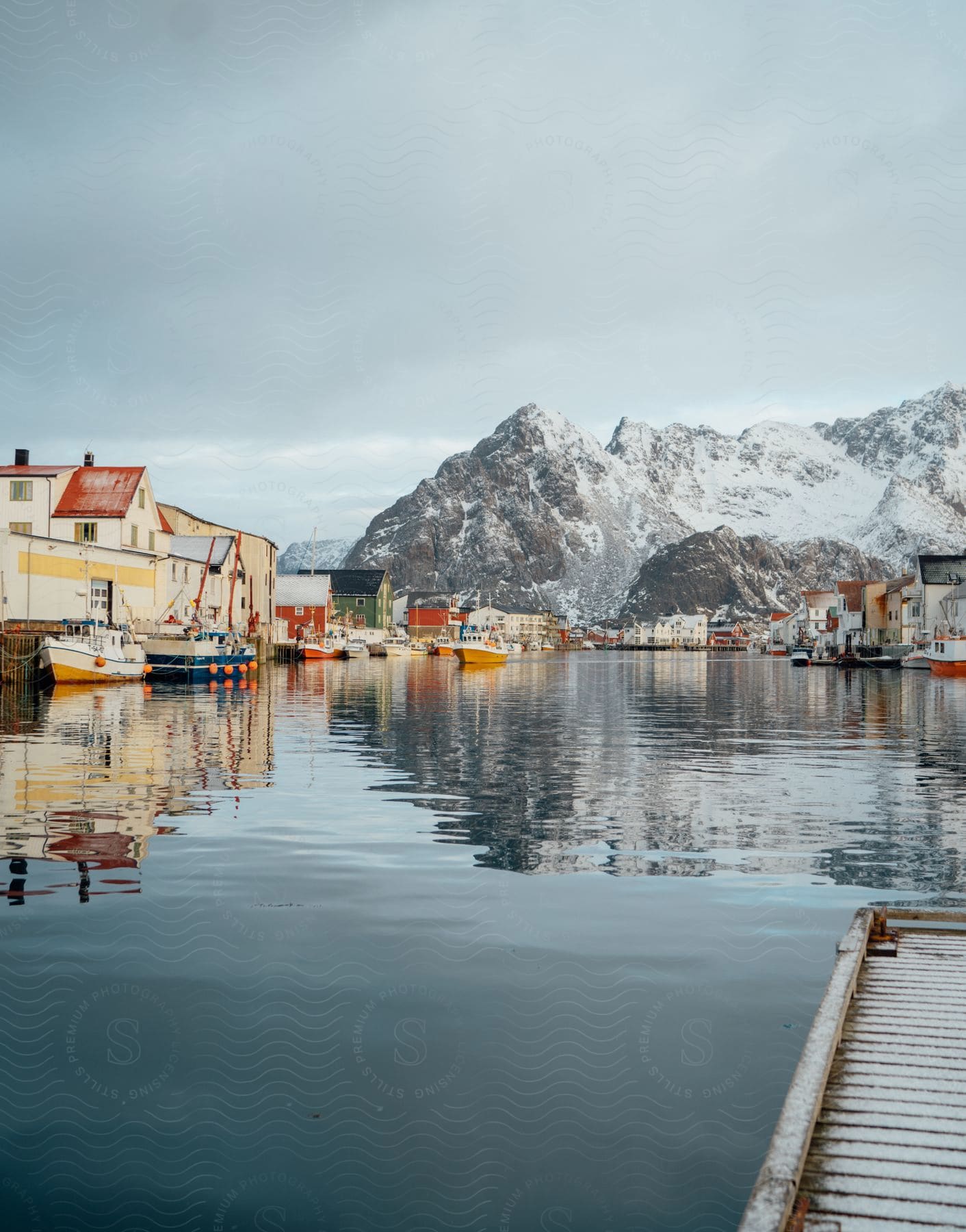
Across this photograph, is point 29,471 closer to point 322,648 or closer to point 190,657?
point 190,657

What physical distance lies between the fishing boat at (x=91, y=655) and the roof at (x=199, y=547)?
72.1 ft

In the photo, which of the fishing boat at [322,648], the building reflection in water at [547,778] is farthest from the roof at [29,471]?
the fishing boat at [322,648]

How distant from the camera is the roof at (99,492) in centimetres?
6856

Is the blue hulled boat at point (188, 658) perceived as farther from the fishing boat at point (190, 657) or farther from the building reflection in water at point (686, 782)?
the building reflection in water at point (686, 782)

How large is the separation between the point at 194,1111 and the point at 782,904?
7.77m

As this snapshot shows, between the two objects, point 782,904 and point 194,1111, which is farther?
point 782,904

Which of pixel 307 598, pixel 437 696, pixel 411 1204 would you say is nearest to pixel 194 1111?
pixel 411 1204

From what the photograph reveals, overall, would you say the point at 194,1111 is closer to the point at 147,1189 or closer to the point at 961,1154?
the point at 147,1189

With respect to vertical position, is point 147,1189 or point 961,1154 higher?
point 961,1154

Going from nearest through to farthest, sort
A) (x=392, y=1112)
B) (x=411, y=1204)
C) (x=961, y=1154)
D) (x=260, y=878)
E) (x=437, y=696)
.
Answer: (x=961, y=1154) → (x=411, y=1204) → (x=392, y=1112) → (x=260, y=878) → (x=437, y=696)

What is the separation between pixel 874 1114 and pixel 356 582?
16084 cm

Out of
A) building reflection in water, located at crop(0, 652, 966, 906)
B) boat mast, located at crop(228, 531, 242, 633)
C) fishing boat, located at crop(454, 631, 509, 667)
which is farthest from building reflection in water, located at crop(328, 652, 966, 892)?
fishing boat, located at crop(454, 631, 509, 667)

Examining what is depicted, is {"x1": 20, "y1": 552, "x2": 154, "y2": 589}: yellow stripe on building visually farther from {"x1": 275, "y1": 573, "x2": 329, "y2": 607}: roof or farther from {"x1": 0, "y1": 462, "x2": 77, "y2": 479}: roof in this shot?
{"x1": 275, "y1": 573, "x2": 329, "y2": 607}: roof

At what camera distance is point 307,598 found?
13250 centimetres
